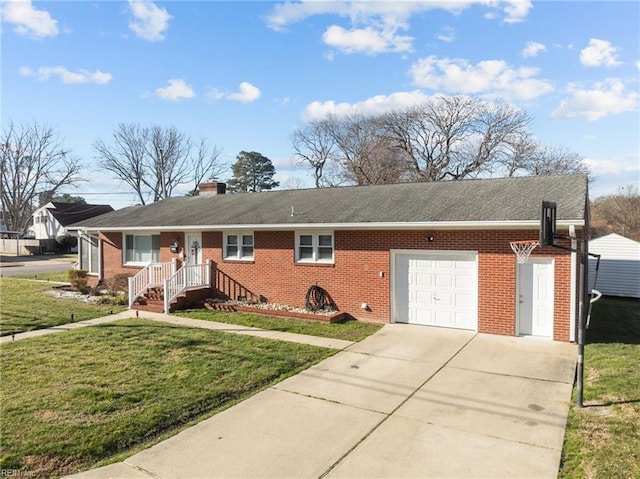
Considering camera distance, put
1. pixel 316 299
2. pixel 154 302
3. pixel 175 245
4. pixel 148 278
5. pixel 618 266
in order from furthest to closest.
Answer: pixel 618 266 < pixel 175 245 < pixel 148 278 < pixel 154 302 < pixel 316 299

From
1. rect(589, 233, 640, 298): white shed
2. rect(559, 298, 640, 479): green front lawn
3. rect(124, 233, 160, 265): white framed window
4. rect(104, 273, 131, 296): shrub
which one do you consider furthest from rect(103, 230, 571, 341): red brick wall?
rect(589, 233, 640, 298): white shed

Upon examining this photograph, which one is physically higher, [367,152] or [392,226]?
[367,152]

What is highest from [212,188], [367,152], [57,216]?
[367,152]

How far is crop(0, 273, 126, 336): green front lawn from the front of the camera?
11.1 m

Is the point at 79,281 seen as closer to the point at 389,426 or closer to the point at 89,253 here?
the point at 89,253

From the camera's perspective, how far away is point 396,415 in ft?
19.3

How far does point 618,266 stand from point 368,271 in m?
11.2

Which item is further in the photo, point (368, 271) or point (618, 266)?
point (618, 266)

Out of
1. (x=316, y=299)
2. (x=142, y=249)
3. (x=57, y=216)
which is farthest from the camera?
(x=57, y=216)

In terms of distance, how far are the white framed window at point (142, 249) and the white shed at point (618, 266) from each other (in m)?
16.7

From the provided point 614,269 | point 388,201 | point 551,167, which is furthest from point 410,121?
point 388,201

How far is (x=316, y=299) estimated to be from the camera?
12711mm

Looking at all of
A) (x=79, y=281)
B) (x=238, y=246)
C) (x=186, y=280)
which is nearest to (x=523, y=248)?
(x=238, y=246)

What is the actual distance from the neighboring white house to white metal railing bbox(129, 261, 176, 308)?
4266 cm
